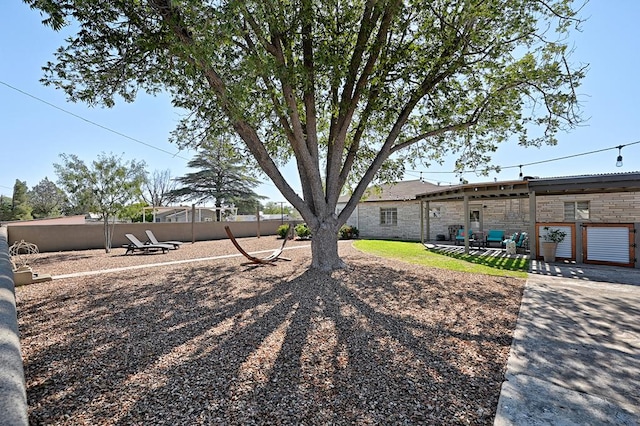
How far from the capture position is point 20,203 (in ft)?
122

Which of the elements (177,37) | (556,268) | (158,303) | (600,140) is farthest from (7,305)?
(600,140)

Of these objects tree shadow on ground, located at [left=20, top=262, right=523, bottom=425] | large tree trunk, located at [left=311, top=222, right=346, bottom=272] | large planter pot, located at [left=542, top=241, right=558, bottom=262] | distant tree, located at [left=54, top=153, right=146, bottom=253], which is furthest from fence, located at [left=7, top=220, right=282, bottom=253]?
large planter pot, located at [left=542, top=241, right=558, bottom=262]

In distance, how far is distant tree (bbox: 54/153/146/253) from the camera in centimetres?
1231

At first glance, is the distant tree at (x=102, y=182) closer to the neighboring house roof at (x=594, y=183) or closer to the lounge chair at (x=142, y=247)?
the lounge chair at (x=142, y=247)

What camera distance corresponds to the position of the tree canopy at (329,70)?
578 cm

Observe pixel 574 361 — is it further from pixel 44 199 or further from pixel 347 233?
pixel 44 199

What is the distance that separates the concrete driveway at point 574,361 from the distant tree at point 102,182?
48.6 feet

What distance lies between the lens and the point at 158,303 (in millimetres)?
5191

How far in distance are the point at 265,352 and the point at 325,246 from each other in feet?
15.2

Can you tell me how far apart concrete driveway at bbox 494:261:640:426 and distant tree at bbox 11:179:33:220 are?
48828 mm

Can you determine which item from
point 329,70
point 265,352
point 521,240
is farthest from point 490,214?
point 265,352

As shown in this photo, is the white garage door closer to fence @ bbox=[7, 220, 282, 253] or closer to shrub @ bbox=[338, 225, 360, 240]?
shrub @ bbox=[338, 225, 360, 240]

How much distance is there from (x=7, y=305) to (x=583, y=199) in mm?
18438

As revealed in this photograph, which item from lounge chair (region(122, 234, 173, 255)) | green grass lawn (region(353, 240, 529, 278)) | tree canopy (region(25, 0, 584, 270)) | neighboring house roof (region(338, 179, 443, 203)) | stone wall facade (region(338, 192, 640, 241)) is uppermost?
tree canopy (region(25, 0, 584, 270))
